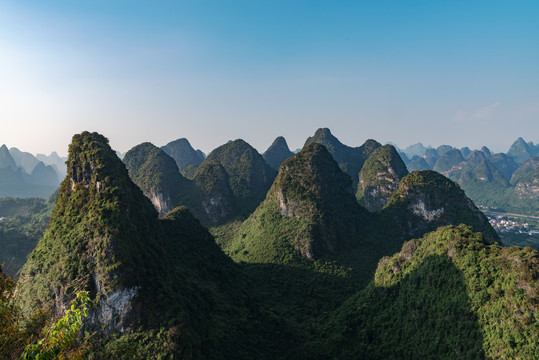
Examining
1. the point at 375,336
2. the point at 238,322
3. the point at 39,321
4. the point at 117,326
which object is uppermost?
the point at 39,321

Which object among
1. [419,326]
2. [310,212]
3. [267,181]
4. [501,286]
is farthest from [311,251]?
[267,181]

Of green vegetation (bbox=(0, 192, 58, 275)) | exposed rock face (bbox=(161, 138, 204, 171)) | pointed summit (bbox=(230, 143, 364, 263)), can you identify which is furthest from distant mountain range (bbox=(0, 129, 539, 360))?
exposed rock face (bbox=(161, 138, 204, 171))

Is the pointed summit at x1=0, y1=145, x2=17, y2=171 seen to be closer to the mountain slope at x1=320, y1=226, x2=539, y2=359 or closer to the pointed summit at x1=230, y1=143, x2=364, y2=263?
the pointed summit at x1=230, y1=143, x2=364, y2=263

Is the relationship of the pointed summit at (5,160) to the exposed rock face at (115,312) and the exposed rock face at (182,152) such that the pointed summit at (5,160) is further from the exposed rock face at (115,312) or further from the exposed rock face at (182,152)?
the exposed rock face at (115,312)

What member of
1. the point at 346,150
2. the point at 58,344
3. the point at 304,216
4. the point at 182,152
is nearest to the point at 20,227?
the point at 182,152

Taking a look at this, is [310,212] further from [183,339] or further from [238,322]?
[183,339]

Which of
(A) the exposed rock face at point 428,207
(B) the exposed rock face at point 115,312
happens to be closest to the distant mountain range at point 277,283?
(B) the exposed rock face at point 115,312
